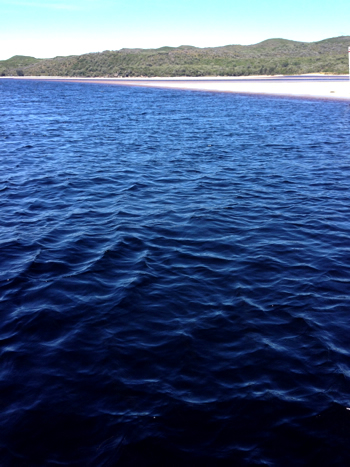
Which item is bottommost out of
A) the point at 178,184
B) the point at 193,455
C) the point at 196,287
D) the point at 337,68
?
the point at 193,455

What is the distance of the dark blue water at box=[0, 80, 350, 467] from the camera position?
17.6 ft

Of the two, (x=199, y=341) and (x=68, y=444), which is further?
(x=199, y=341)

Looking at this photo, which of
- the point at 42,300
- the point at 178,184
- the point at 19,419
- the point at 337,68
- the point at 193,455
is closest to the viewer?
the point at 193,455

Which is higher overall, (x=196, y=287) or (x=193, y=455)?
(x=196, y=287)

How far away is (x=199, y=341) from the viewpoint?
23.3 ft

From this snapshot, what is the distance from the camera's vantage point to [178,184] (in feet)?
53.6

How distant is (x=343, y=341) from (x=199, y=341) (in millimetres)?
2462

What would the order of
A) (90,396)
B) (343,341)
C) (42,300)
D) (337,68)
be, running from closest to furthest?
1. (90,396)
2. (343,341)
3. (42,300)
4. (337,68)

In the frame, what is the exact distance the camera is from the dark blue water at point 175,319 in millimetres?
5367

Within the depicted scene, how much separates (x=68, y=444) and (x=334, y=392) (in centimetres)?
374

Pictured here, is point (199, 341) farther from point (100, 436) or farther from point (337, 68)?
point (337, 68)

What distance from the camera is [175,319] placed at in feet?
25.4

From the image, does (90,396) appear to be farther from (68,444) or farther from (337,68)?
(337,68)

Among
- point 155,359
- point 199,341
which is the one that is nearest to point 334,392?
point 199,341
